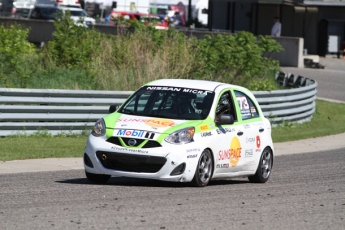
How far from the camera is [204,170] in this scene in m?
12.0

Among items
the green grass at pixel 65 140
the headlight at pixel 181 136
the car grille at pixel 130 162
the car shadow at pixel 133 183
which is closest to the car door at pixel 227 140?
the car shadow at pixel 133 183

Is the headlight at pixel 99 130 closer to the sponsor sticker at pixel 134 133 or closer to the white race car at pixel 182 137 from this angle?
the white race car at pixel 182 137

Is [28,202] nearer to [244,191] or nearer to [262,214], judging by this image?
[262,214]

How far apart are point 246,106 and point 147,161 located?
2573mm

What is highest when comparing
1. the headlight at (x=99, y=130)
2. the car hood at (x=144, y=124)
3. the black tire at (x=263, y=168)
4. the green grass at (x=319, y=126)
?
the car hood at (x=144, y=124)

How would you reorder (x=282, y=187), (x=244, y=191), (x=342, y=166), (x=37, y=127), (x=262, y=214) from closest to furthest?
(x=262, y=214)
(x=244, y=191)
(x=282, y=187)
(x=342, y=166)
(x=37, y=127)

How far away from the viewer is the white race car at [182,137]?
37.9 ft

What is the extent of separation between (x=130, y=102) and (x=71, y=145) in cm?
526

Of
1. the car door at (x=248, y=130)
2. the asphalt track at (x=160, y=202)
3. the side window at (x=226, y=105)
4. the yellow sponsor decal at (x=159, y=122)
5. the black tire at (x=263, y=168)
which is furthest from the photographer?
the black tire at (x=263, y=168)

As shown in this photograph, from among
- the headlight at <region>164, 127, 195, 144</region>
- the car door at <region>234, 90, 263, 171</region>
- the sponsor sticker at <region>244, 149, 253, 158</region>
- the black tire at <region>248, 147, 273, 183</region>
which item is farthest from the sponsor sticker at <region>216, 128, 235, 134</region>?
the black tire at <region>248, 147, 273, 183</region>

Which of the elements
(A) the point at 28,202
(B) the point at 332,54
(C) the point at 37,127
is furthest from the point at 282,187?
(B) the point at 332,54

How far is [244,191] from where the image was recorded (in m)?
12.1

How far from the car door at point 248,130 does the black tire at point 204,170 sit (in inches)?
40.1

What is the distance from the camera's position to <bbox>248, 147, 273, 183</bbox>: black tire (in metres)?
13.6
